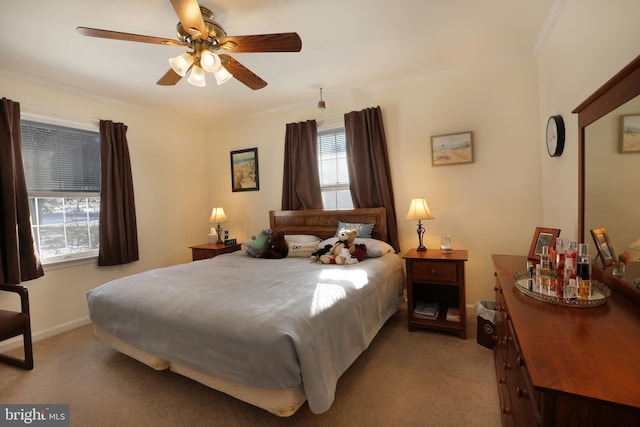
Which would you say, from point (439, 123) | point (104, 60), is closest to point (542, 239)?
point (439, 123)

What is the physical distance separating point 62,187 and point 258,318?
9.91ft

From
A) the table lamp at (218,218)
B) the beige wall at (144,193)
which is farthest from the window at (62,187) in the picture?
the table lamp at (218,218)

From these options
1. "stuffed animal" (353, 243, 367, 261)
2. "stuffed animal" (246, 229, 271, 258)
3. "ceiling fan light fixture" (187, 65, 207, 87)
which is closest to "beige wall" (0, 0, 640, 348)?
"stuffed animal" (353, 243, 367, 261)

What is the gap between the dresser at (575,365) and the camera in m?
0.70

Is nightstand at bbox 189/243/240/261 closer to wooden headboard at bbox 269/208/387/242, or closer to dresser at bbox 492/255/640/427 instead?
wooden headboard at bbox 269/208/387/242

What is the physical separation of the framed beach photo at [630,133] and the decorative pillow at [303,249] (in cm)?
247

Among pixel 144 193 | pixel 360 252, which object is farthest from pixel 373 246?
pixel 144 193

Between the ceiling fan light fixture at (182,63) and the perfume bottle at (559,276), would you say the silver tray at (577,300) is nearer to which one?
the perfume bottle at (559,276)

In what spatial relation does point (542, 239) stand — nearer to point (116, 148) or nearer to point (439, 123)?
point (439, 123)

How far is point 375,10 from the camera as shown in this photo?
205cm

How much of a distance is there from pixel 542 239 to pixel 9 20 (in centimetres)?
406

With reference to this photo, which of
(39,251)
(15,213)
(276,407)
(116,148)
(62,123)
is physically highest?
(62,123)

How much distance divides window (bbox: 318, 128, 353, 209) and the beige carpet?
182 centimetres

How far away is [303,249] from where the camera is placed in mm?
3197
